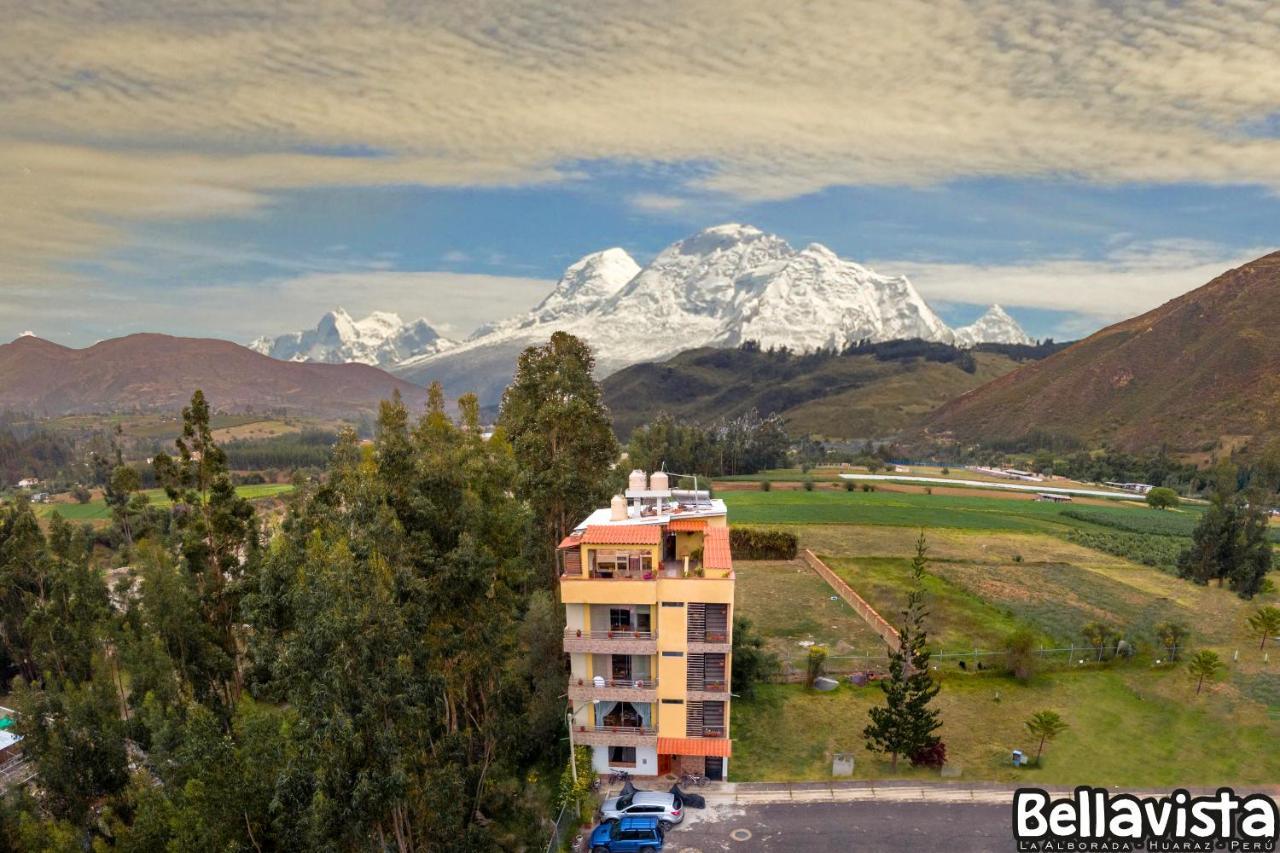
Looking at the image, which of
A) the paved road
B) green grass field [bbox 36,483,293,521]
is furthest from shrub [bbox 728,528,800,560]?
green grass field [bbox 36,483,293,521]

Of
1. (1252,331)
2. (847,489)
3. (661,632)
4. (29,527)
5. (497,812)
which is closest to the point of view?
(497,812)

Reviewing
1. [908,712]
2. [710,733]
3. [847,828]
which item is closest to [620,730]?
[710,733]

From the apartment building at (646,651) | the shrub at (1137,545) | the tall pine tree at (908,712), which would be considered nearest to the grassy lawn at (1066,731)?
the tall pine tree at (908,712)

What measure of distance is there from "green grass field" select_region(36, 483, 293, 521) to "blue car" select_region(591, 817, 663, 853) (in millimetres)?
121615

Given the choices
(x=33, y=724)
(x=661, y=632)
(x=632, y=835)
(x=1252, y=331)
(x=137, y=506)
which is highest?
(x=1252, y=331)

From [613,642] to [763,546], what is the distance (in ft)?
153

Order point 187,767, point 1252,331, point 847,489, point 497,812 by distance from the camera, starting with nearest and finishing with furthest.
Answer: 1. point 187,767
2. point 497,812
3. point 847,489
4. point 1252,331

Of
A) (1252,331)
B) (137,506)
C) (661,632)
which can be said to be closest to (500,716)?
(661,632)

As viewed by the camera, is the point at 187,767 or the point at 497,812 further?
the point at 497,812

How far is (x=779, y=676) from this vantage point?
4503cm

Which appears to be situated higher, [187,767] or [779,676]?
[187,767]

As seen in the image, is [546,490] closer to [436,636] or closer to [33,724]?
[436,636]

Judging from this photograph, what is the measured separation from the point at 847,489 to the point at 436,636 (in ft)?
359

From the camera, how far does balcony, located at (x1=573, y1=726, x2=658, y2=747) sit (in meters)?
33.7
